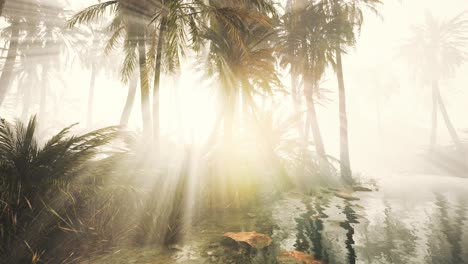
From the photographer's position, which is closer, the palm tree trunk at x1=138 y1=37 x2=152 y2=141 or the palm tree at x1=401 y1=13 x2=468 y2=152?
the palm tree trunk at x1=138 y1=37 x2=152 y2=141

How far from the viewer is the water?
3.87 m

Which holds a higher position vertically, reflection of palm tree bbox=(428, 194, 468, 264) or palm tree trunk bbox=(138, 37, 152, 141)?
palm tree trunk bbox=(138, 37, 152, 141)

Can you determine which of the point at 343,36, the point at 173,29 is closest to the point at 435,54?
the point at 343,36

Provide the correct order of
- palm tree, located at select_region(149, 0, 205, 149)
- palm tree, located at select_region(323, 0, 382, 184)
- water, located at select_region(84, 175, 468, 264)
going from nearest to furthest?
1. water, located at select_region(84, 175, 468, 264)
2. palm tree, located at select_region(149, 0, 205, 149)
3. palm tree, located at select_region(323, 0, 382, 184)

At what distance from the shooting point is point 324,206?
7.95 meters

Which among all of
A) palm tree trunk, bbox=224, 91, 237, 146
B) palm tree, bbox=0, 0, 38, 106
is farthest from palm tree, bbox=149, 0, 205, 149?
palm tree, bbox=0, 0, 38, 106

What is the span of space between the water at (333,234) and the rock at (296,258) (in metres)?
0.10

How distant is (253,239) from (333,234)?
1733mm

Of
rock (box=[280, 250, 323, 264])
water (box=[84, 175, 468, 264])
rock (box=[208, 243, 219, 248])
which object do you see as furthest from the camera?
rock (box=[208, 243, 219, 248])

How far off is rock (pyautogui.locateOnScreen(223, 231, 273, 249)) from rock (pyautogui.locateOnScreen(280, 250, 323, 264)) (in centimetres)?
46

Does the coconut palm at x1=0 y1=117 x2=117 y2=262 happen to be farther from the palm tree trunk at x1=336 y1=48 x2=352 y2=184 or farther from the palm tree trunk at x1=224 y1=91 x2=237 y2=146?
the palm tree trunk at x1=336 y1=48 x2=352 y2=184

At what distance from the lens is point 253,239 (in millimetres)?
4441

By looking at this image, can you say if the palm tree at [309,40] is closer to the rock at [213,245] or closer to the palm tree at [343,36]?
the palm tree at [343,36]

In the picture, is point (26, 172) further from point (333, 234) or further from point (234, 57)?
point (234, 57)
